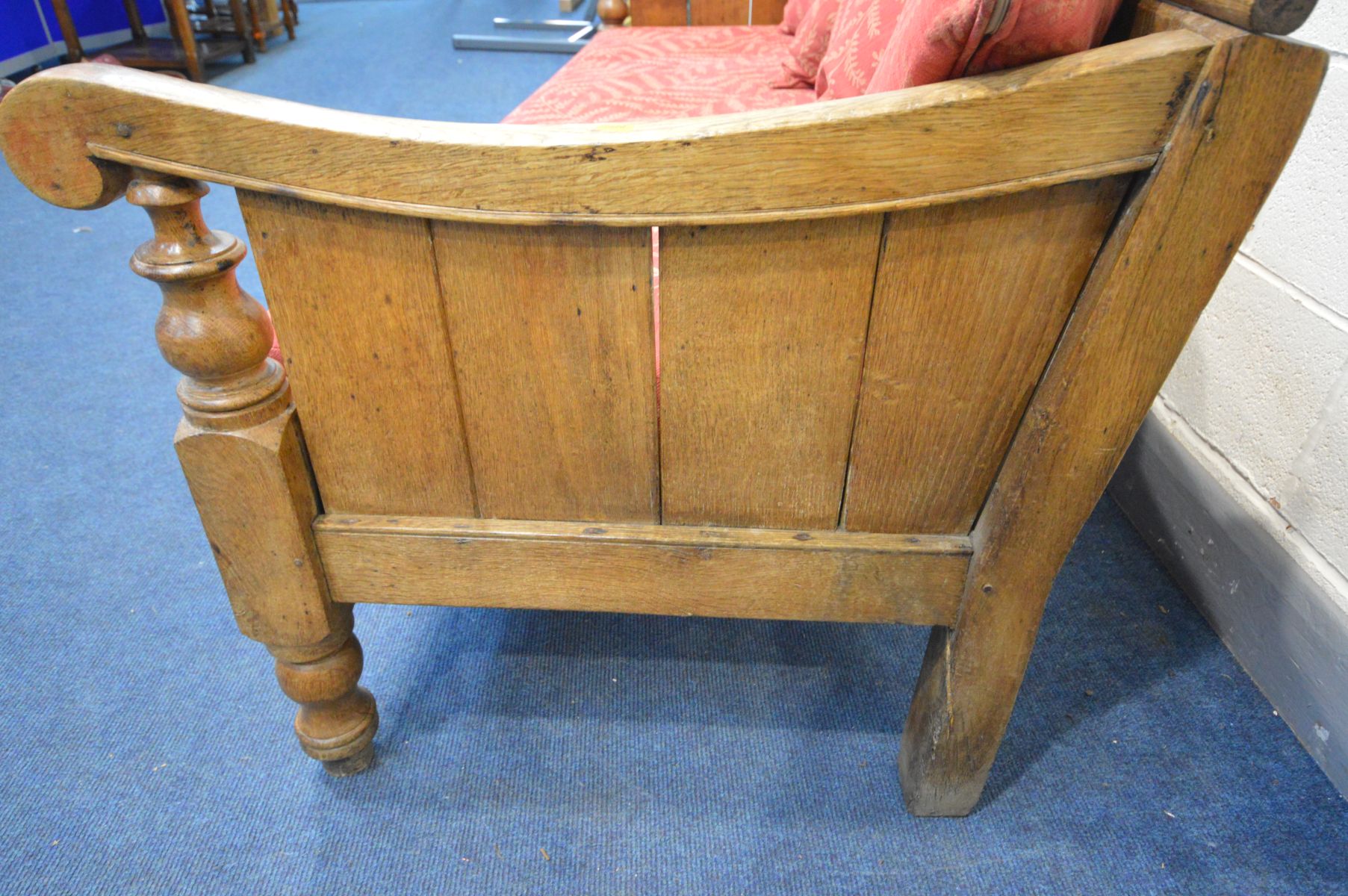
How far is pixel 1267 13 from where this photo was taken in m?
0.55

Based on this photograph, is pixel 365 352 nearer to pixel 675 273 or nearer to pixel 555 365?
pixel 555 365

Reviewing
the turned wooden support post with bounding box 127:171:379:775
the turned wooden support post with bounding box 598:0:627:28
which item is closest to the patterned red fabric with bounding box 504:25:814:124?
the turned wooden support post with bounding box 598:0:627:28

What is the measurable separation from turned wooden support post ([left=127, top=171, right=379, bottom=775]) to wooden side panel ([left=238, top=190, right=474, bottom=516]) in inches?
1.2

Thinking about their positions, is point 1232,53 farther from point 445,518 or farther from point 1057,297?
point 445,518

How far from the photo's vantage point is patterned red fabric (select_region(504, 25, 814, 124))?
158cm

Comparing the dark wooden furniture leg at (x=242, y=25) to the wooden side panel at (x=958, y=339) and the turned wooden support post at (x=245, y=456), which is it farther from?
the wooden side panel at (x=958, y=339)

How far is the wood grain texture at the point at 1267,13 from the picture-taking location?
542 millimetres

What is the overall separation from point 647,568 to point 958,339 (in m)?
0.36

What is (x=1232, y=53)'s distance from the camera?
1.89 feet

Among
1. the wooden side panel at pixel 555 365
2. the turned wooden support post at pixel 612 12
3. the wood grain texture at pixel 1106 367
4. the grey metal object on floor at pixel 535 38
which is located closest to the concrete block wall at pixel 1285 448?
the wood grain texture at pixel 1106 367

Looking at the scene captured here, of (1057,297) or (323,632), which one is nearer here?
(1057,297)

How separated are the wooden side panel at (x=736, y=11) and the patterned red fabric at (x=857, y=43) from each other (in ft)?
3.43

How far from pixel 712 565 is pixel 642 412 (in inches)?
7.0

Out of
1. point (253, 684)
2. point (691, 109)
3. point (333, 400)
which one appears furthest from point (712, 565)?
point (691, 109)
